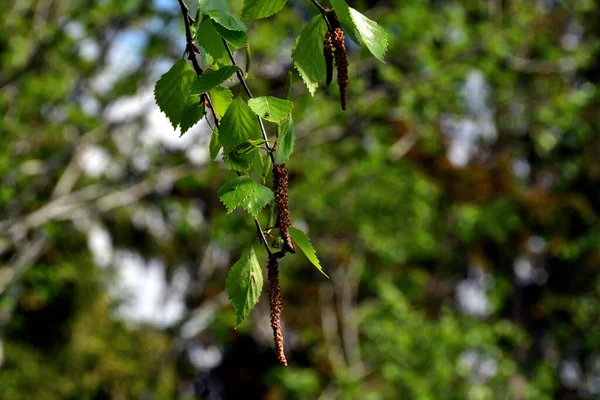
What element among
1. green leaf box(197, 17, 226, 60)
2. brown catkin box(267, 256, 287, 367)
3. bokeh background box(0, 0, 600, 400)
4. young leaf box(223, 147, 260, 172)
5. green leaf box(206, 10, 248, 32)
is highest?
green leaf box(206, 10, 248, 32)

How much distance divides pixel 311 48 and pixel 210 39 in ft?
0.55

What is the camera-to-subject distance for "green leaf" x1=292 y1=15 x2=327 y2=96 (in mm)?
→ 1292

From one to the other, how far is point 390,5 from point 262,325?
23.3 ft

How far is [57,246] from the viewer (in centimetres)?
1154

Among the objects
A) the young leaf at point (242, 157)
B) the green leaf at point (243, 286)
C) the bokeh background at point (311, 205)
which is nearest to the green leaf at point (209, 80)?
the young leaf at point (242, 157)

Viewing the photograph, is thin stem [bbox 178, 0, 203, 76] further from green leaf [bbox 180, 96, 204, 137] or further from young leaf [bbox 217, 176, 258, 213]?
young leaf [bbox 217, 176, 258, 213]

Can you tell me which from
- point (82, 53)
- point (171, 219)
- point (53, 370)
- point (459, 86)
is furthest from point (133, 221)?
point (459, 86)

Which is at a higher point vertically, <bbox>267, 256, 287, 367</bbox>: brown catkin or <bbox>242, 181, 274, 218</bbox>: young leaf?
<bbox>242, 181, 274, 218</bbox>: young leaf

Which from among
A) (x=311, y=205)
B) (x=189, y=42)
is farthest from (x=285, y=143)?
(x=311, y=205)

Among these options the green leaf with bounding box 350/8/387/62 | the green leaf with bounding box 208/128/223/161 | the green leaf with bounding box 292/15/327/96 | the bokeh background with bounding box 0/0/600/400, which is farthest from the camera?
the bokeh background with bounding box 0/0/600/400

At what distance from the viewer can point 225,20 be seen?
48.6 inches

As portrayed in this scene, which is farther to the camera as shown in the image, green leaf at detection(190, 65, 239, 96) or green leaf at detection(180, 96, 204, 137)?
green leaf at detection(180, 96, 204, 137)

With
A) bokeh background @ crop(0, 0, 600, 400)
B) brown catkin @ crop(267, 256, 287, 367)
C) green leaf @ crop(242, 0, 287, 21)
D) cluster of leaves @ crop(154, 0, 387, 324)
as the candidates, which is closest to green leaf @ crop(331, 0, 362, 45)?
cluster of leaves @ crop(154, 0, 387, 324)

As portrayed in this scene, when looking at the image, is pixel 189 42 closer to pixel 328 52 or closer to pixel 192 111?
pixel 192 111
